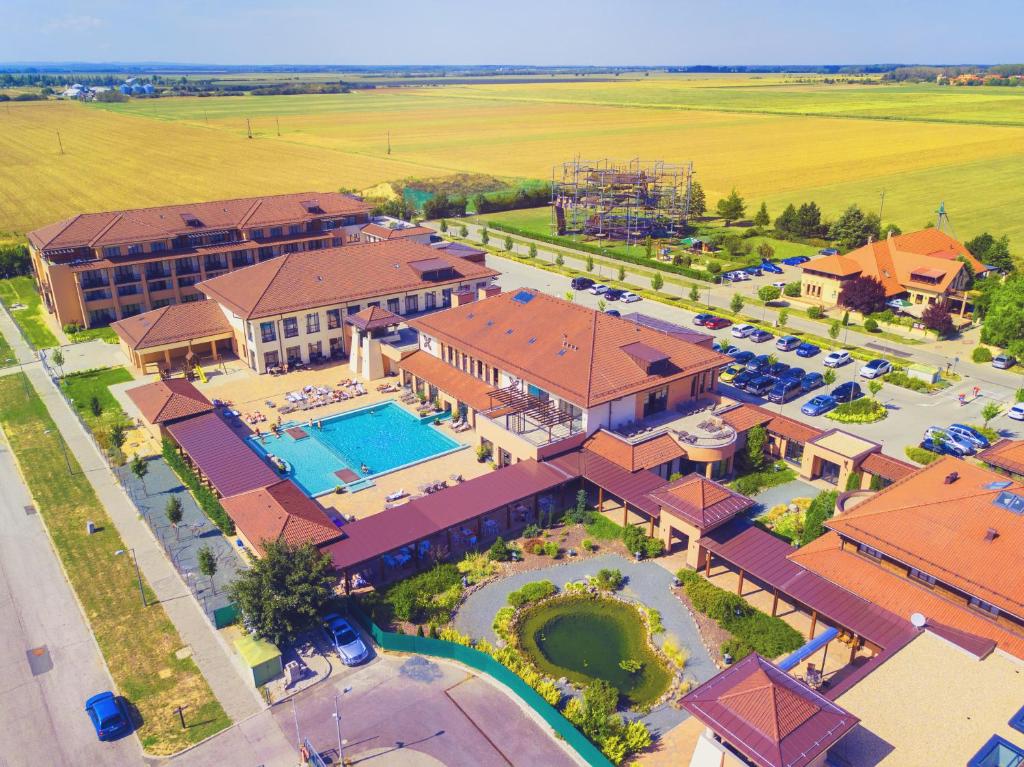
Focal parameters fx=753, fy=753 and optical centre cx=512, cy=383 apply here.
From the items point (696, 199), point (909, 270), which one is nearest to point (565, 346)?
point (909, 270)

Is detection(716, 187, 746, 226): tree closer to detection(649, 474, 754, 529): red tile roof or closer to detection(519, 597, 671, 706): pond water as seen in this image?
detection(649, 474, 754, 529): red tile roof

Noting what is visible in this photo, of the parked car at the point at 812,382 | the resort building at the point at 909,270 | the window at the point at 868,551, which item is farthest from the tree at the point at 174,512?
the resort building at the point at 909,270

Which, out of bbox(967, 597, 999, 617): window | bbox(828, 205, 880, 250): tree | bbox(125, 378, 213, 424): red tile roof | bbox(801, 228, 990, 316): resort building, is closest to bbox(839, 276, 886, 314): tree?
bbox(801, 228, 990, 316): resort building

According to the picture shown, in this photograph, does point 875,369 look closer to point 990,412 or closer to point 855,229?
point 990,412

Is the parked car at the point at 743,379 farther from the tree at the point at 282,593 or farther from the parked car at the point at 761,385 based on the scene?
the tree at the point at 282,593

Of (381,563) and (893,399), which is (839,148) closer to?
(893,399)

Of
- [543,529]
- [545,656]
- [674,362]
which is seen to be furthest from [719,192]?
[545,656]
